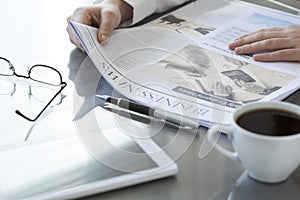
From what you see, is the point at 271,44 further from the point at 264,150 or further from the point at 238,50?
the point at 264,150

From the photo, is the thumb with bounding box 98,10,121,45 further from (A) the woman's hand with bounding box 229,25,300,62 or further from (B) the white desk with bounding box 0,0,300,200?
(A) the woman's hand with bounding box 229,25,300,62

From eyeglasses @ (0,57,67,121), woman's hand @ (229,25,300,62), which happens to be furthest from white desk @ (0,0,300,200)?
woman's hand @ (229,25,300,62)

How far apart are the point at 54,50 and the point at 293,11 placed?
1.72 feet

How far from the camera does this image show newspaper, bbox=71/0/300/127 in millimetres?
872

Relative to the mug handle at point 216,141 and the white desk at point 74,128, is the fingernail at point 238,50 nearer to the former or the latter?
the white desk at point 74,128

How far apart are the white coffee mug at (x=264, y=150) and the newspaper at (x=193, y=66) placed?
12 cm

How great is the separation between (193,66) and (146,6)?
0.26 metres

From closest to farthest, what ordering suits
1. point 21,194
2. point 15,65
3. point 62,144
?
point 21,194
point 62,144
point 15,65

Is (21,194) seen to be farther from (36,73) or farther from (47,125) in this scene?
(36,73)

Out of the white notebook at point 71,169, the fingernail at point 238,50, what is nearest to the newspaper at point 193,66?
the fingernail at point 238,50

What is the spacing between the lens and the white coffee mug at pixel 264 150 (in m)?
0.65

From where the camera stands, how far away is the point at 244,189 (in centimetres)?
70

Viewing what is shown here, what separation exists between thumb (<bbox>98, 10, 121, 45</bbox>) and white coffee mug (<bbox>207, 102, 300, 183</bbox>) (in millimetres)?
360

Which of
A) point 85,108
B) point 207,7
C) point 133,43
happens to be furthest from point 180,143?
point 207,7
